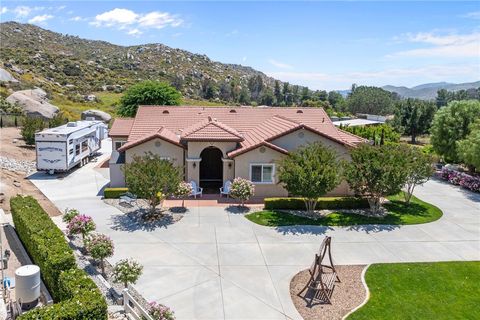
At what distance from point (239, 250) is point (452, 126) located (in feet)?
86.8

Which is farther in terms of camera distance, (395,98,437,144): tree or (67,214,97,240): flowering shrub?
(395,98,437,144): tree

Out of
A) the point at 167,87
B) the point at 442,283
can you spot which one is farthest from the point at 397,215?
the point at 167,87

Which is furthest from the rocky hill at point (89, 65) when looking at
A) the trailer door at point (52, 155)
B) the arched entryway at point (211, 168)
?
the arched entryway at point (211, 168)

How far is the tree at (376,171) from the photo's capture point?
66.6ft

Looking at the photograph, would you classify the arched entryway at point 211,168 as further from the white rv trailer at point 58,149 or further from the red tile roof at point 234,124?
the white rv trailer at point 58,149

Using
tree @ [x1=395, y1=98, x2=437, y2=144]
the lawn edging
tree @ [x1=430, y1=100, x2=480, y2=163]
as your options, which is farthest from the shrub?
tree @ [x1=395, y1=98, x2=437, y2=144]

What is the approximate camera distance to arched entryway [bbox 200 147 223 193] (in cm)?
2713

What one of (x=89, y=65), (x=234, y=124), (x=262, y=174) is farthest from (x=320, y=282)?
(x=89, y=65)

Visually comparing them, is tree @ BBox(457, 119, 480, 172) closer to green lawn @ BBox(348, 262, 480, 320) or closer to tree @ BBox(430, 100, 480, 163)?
tree @ BBox(430, 100, 480, 163)

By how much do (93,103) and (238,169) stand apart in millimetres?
57180

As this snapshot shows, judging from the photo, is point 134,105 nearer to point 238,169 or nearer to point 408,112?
point 238,169

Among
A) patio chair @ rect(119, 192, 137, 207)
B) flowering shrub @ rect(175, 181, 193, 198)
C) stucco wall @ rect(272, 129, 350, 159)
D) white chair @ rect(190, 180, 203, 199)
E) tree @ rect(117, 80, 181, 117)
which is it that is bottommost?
patio chair @ rect(119, 192, 137, 207)

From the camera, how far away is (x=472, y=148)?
27938 mm

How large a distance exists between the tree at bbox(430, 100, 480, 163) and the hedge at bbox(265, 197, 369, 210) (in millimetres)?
15048
